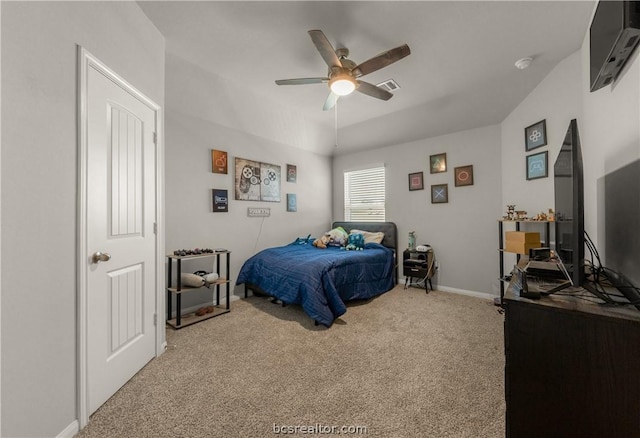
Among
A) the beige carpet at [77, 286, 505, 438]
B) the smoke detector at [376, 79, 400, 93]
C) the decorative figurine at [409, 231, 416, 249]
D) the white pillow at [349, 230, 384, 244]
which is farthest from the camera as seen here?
the white pillow at [349, 230, 384, 244]

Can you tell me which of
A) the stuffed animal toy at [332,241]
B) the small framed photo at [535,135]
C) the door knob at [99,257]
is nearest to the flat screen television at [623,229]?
the small framed photo at [535,135]

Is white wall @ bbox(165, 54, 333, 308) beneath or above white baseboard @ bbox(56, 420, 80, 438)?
above

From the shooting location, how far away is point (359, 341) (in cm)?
247

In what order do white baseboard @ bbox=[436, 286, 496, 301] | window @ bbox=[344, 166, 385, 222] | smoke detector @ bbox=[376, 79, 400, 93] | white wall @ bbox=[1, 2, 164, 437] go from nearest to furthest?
white wall @ bbox=[1, 2, 164, 437]
smoke detector @ bbox=[376, 79, 400, 93]
white baseboard @ bbox=[436, 286, 496, 301]
window @ bbox=[344, 166, 385, 222]

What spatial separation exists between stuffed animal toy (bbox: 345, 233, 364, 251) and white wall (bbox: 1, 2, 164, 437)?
326cm

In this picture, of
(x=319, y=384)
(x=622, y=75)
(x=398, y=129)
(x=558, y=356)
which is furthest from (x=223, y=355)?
(x=398, y=129)

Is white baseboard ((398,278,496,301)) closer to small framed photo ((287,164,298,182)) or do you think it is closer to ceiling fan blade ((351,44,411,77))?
small framed photo ((287,164,298,182))

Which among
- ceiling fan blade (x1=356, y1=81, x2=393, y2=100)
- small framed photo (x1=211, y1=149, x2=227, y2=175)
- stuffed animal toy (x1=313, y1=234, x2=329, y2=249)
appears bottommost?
stuffed animal toy (x1=313, y1=234, x2=329, y2=249)

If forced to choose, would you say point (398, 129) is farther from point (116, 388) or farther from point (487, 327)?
point (116, 388)

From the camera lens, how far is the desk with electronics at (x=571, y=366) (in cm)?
91

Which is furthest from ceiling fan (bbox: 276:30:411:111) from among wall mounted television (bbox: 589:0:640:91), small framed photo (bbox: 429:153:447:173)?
small framed photo (bbox: 429:153:447:173)

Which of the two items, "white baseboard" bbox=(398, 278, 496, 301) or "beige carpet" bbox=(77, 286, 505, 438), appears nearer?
"beige carpet" bbox=(77, 286, 505, 438)

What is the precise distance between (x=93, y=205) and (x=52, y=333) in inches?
28.3

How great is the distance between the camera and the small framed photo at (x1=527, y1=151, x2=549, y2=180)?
9.43ft
